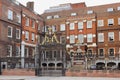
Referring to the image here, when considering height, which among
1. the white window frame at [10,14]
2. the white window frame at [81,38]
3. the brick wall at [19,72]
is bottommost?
the brick wall at [19,72]

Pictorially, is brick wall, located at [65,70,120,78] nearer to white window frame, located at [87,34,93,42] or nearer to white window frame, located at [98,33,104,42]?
white window frame, located at [87,34,93,42]

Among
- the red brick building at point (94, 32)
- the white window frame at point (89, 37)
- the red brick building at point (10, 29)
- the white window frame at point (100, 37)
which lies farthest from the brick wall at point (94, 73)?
the white window frame at point (100, 37)

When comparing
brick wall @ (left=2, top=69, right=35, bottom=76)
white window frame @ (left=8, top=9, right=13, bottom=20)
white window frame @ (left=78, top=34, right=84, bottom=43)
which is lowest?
brick wall @ (left=2, top=69, right=35, bottom=76)

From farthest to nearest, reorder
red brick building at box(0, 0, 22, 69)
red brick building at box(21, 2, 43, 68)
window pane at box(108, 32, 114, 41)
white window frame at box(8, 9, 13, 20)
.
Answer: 1. window pane at box(108, 32, 114, 41)
2. red brick building at box(21, 2, 43, 68)
3. white window frame at box(8, 9, 13, 20)
4. red brick building at box(0, 0, 22, 69)

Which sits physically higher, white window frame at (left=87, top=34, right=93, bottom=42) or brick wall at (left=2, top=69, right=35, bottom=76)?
white window frame at (left=87, top=34, right=93, bottom=42)

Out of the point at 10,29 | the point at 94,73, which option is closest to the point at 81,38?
the point at 10,29

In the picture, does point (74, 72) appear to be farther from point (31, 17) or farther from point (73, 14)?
point (73, 14)

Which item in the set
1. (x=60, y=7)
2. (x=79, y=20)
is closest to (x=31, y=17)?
(x=79, y=20)

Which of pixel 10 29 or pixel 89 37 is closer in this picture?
pixel 10 29

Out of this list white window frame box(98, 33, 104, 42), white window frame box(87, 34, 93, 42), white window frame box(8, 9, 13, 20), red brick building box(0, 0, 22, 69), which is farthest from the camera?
white window frame box(87, 34, 93, 42)

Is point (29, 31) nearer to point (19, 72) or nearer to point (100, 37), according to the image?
point (100, 37)

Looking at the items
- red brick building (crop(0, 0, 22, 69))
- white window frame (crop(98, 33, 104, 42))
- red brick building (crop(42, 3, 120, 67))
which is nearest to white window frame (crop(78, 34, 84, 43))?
red brick building (crop(42, 3, 120, 67))

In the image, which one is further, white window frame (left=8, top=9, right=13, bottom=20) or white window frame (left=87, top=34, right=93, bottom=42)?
white window frame (left=87, top=34, right=93, bottom=42)

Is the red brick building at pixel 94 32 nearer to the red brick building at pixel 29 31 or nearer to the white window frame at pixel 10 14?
the red brick building at pixel 29 31
